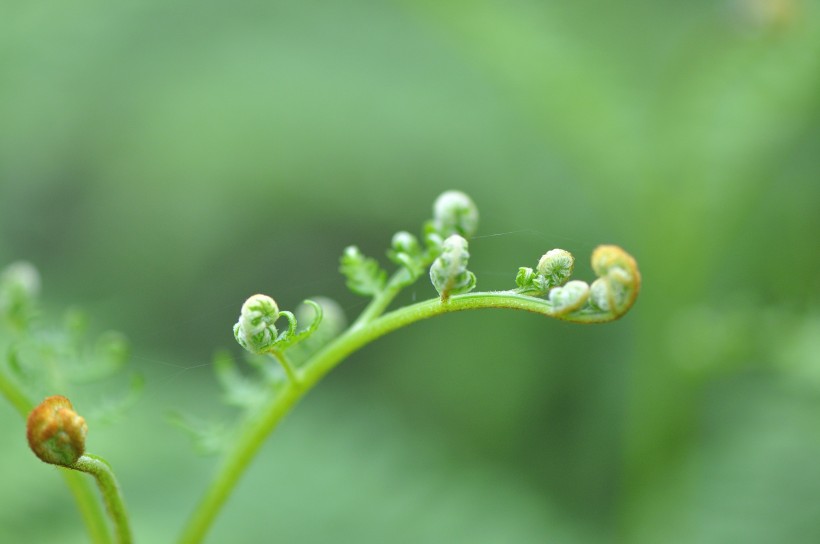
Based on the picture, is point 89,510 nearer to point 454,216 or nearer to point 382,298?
point 382,298

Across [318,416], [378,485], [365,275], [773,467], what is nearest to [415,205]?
[318,416]

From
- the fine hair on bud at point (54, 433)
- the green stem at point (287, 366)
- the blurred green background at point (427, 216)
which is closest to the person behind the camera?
the fine hair on bud at point (54, 433)

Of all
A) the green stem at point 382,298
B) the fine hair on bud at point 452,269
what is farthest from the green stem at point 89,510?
the fine hair on bud at point 452,269

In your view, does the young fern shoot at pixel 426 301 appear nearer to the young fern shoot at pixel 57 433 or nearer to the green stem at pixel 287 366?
the green stem at pixel 287 366

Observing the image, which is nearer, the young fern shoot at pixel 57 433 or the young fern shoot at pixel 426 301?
the young fern shoot at pixel 57 433

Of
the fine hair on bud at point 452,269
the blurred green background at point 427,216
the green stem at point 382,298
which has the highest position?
the blurred green background at point 427,216

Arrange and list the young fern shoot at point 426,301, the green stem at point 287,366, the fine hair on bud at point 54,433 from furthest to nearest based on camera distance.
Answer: the green stem at point 287,366 → the young fern shoot at point 426,301 → the fine hair on bud at point 54,433

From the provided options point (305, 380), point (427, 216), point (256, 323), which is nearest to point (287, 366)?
point (305, 380)

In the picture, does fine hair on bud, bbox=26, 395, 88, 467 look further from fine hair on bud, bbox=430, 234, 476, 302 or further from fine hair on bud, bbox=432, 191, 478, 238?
fine hair on bud, bbox=432, 191, 478, 238
